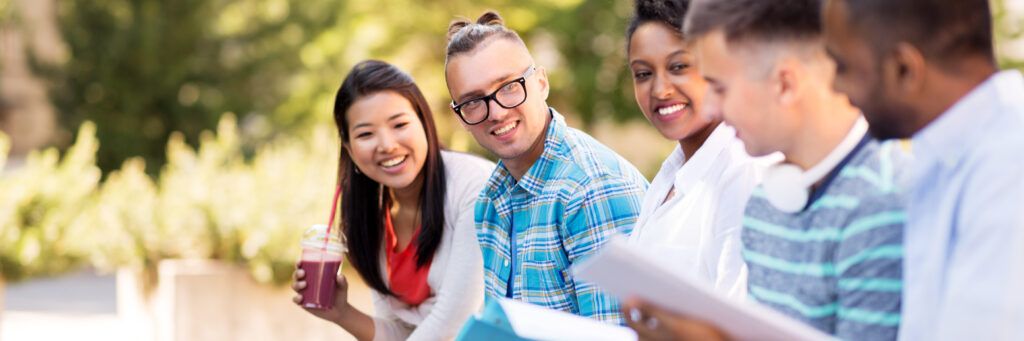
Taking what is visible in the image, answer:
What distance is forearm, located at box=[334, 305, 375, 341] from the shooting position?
3.58m

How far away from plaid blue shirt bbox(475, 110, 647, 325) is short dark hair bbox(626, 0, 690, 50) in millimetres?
427

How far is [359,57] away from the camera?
1565cm

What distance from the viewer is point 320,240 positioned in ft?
11.1

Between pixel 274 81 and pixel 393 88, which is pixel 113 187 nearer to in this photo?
pixel 393 88

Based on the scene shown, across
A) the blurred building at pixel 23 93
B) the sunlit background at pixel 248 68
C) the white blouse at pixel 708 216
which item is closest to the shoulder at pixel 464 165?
the white blouse at pixel 708 216

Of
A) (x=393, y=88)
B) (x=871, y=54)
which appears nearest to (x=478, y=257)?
(x=393, y=88)

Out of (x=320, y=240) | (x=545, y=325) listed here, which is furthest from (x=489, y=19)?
(x=545, y=325)

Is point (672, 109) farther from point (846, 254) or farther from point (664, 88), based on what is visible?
point (846, 254)

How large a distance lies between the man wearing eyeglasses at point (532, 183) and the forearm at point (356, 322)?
1.91 feet

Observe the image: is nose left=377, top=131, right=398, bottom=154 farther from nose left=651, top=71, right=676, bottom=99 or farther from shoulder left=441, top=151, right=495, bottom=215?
nose left=651, top=71, right=676, bottom=99

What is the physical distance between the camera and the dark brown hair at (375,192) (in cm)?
366

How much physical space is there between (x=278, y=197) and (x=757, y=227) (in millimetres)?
4435

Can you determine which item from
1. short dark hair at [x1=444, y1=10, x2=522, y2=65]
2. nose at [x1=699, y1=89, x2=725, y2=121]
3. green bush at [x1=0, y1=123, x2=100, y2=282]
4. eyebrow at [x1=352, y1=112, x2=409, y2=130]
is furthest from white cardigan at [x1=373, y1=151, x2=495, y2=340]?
green bush at [x1=0, y1=123, x2=100, y2=282]

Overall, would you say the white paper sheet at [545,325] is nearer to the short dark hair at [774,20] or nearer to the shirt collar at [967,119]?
the short dark hair at [774,20]
